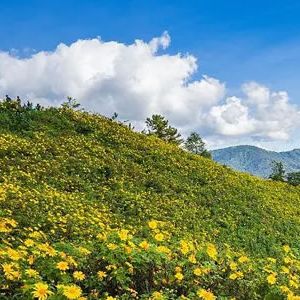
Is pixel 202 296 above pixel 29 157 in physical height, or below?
below

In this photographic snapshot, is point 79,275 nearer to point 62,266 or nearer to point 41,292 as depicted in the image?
point 62,266

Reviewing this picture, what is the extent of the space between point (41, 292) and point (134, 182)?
15821 millimetres

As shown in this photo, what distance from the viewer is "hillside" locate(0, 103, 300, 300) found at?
18.7ft

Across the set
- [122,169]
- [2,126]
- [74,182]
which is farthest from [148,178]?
[2,126]

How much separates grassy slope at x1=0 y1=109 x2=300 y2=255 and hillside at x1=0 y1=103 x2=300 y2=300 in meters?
0.06

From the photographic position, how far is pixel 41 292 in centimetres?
454

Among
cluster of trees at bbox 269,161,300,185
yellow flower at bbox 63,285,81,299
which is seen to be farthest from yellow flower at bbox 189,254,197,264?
cluster of trees at bbox 269,161,300,185

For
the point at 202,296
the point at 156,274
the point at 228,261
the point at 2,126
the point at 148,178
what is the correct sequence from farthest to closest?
1. the point at 2,126
2. the point at 148,178
3. the point at 228,261
4. the point at 156,274
5. the point at 202,296

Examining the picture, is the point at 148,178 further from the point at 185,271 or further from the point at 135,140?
the point at 185,271

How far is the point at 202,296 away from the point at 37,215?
331 inches

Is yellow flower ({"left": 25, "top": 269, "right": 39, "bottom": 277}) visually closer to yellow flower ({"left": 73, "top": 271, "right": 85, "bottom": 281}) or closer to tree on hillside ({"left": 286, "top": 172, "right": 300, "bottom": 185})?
yellow flower ({"left": 73, "top": 271, "right": 85, "bottom": 281})

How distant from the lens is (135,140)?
25.6 meters

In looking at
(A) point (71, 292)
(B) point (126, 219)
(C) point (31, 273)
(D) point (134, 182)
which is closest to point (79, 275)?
(C) point (31, 273)

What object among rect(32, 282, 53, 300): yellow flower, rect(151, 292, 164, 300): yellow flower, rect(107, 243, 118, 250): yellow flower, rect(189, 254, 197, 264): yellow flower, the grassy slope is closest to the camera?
rect(32, 282, 53, 300): yellow flower
